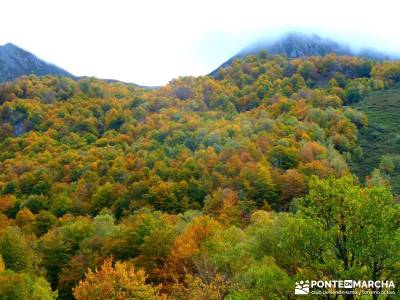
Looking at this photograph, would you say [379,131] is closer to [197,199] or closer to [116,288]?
[197,199]

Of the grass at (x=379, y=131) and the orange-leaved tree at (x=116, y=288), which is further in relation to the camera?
the grass at (x=379, y=131)

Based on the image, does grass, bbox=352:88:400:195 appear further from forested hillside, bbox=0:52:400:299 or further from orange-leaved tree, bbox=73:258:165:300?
orange-leaved tree, bbox=73:258:165:300

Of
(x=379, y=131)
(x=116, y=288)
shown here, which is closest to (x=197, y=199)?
(x=379, y=131)

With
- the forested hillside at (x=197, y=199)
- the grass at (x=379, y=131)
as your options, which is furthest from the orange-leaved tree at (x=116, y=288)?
the grass at (x=379, y=131)

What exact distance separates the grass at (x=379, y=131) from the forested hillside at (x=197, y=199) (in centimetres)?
282

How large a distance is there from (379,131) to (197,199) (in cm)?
5855

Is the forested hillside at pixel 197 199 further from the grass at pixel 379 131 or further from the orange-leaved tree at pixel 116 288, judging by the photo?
the grass at pixel 379 131

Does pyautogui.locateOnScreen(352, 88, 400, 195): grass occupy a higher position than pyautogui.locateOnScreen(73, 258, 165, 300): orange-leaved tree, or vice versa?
pyautogui.locateOnScreen(73, 258, 165, 300): orange-leaved tree

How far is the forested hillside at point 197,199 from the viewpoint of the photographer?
2503cm

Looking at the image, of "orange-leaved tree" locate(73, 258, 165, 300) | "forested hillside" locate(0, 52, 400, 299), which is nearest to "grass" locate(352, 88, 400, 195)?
"forested hillside" locate(0, 52, 400, 299)

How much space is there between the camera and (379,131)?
428 feet

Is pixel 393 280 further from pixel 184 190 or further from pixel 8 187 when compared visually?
pixel 8 187

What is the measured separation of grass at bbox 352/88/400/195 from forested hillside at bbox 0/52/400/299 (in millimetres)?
2819

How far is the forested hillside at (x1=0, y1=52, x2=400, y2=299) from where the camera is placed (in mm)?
25031
